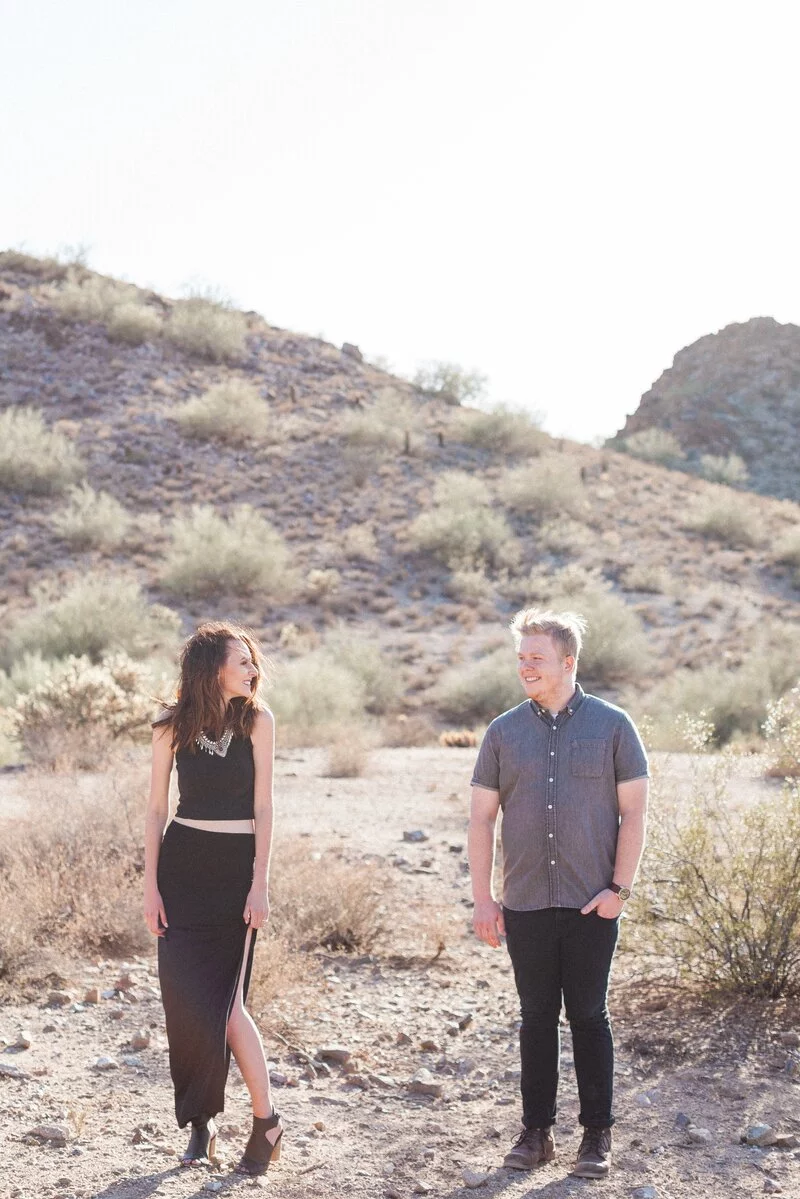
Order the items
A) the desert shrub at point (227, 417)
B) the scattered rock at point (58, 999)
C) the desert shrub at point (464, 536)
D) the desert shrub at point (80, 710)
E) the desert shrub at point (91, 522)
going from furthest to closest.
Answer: the desert shrub at point (227, 417) < the desert shrub at point (464, 536) < the desert shrub at point (91, 522) < the desert shrub at point (80, 710) < the scattered rock at point (58, 999)

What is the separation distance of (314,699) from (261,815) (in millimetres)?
13559

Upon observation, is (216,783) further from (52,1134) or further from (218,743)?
(52,1134)

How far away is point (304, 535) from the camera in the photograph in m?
29.1

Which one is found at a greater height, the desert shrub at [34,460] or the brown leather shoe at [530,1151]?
the desert shrub at [34,460]

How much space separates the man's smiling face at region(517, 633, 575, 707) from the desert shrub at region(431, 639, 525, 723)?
1528cm

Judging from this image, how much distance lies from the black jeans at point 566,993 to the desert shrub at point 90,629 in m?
16.2

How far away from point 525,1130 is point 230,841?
143 centimetres

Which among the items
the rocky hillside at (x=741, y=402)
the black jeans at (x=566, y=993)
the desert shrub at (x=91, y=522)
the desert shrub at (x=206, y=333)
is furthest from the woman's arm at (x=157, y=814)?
the rocky hillside at (x=741, y=402)

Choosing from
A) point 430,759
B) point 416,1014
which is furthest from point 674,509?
point 416,1014

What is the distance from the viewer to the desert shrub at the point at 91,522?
26.8 meters

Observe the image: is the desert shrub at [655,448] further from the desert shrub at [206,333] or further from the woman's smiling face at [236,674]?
the woman's smiling face at [236,674]

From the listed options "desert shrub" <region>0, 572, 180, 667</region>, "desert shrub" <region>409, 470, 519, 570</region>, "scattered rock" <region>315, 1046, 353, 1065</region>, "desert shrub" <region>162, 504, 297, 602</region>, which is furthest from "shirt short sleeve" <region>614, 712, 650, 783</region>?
"desert shrub" <region>409, 470, 519, 570</region>

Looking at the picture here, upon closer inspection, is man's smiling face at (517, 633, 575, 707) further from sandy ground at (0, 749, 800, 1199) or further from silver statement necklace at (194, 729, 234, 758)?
sandy ground at (0, 749, 800, 1199)

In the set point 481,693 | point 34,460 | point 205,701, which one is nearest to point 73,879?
point 205,701
